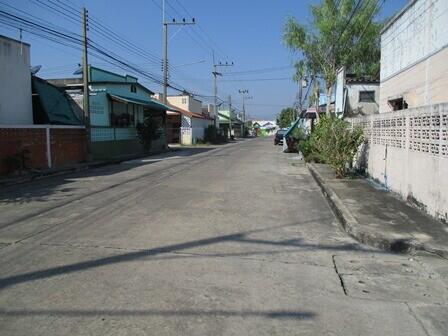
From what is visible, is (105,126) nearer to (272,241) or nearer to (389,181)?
(389,181)

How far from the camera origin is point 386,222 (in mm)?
8250

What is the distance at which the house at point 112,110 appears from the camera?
86.8 ft

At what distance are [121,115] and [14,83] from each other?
12087 millimetres

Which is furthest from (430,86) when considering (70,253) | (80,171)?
(80,171)

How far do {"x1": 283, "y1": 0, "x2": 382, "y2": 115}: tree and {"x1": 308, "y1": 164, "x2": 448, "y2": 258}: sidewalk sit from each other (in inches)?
626

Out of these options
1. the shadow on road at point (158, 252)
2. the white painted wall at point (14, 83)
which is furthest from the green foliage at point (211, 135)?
the shadow on road at point (158, 252)

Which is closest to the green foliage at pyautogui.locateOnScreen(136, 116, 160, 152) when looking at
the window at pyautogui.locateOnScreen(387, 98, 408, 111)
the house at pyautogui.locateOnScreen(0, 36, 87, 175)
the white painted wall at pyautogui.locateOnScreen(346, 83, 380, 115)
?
the house at pyautogui.locateOnScreen(0, 36, 87, 175)

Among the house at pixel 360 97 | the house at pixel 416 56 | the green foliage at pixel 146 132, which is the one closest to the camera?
the house at pixel 416 56

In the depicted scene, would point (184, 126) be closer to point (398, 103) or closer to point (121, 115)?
point (121, 115)

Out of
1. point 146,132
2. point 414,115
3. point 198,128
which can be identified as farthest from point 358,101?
point 198,128

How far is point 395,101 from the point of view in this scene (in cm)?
1681

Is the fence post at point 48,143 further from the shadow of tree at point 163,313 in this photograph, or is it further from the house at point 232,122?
the house at point 232,122

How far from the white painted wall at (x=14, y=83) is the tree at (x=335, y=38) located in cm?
1531

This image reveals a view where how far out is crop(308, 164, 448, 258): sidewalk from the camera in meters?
6.96
